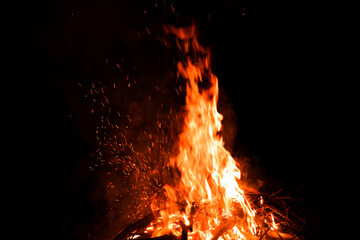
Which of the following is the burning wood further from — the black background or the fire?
the black background

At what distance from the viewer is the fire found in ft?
9.32

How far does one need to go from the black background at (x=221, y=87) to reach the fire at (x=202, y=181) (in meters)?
1.55

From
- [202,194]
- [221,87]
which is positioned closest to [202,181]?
[202,194]

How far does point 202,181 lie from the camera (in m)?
3.43

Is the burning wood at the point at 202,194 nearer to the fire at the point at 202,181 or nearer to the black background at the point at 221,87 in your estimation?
the fire at the point at 202,181

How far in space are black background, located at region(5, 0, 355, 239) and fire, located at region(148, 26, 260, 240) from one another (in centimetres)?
155

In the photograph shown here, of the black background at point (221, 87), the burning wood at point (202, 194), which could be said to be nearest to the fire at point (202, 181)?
the burning wood at point (202, 194)

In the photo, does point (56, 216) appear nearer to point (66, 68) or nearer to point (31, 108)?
point (31, 108)

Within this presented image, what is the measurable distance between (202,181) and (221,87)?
298 centimetres

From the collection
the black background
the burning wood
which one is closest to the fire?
the burning wood

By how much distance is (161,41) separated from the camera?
554cm

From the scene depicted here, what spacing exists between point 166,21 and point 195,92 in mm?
2112

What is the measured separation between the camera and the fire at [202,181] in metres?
2.84

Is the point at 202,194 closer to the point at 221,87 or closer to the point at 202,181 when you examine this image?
the point at 202,181
